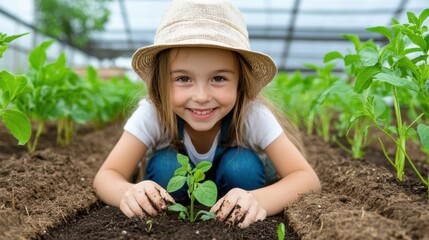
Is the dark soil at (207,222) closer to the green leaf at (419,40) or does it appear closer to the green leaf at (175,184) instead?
the green leaf at (175,184)

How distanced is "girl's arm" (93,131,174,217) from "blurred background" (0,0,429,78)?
7.21 meters

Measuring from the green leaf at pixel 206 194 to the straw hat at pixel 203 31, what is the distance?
47 centimetres

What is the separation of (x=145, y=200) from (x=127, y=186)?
0.71ft

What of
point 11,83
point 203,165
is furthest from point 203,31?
point 11,83

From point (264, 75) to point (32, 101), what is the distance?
132 cm

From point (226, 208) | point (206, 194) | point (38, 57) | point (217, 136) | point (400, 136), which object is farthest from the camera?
point (38, 57)

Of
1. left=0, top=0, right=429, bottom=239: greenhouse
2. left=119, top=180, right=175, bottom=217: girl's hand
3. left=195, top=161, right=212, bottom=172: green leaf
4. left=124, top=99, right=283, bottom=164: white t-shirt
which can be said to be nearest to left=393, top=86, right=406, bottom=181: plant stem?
left=0, top=0, right=429, bottom=239: greenhouse

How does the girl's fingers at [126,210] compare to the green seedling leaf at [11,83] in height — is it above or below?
below

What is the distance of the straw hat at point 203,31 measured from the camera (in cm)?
162

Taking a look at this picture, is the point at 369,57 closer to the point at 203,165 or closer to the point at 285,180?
the point at 285,180

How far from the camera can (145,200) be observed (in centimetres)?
152

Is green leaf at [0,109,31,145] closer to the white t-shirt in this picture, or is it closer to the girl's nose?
the white t-shirt

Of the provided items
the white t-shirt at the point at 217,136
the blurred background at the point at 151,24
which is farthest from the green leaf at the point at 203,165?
the blurred background at the point at 151,24

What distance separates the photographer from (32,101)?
253 cm
